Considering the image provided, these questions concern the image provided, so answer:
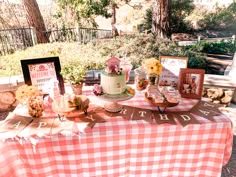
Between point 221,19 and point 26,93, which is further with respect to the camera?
point 221,19

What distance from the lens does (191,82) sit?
1.54 m

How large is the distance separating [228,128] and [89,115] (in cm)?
92

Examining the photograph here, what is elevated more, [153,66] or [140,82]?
[153,66]

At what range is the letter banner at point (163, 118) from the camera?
4.16 feet

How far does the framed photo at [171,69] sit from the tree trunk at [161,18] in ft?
5.91

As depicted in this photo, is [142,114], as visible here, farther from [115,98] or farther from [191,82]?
[191,82]

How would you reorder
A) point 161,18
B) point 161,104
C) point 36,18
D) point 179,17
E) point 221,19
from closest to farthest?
point 161,104 → point 161,18 → point 221,19 → point 179,17 → point 36,18

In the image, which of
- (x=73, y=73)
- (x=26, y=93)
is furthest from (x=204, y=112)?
(x=26, y=93)

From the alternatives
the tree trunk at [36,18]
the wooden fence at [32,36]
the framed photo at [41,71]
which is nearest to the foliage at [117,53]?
the wooden fence at [32,36]

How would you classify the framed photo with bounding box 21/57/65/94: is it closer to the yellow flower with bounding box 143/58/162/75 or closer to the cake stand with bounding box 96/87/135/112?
the cake stand with bounding box 96/87/135/112

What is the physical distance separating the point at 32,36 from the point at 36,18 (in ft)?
1.48

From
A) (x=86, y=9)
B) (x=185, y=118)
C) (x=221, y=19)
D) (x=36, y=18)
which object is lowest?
(x=185, y=118)

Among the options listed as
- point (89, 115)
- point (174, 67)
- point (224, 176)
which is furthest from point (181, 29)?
point (89, 115)

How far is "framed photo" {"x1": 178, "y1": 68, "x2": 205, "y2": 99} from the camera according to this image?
1.51 metres
